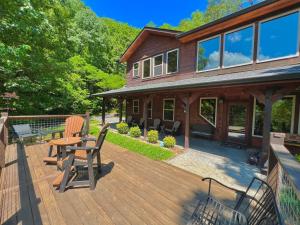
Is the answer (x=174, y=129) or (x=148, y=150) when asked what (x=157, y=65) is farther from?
(x=148, y=150)

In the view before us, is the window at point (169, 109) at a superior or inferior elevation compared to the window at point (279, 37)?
inferior

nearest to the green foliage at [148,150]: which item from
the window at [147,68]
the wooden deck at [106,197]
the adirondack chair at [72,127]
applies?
the wooden deck at [106,197]

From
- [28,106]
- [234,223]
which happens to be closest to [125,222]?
[234,223]

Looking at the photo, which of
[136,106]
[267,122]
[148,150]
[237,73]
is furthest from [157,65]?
[267,122]

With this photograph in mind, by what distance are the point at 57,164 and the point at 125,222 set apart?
9.20 feet

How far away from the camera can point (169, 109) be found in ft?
34.9

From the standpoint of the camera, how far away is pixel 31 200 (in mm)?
2920

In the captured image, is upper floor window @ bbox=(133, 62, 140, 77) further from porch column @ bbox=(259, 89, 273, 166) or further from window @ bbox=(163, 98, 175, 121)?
porch column @ bbox=(259, 89, 273, 166)

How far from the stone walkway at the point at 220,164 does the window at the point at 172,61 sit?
15.5ft

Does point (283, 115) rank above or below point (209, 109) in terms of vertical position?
below

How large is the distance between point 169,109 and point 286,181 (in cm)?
887

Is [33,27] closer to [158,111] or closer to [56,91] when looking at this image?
[56,91]

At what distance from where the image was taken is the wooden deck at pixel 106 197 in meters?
2.53

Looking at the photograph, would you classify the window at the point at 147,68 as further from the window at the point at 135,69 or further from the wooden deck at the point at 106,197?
the wooden deck at the point at 106,197
